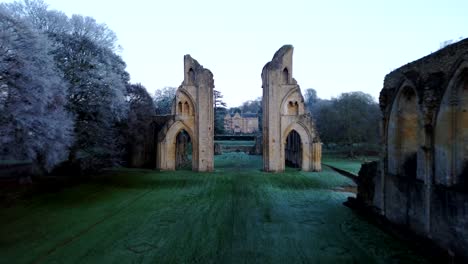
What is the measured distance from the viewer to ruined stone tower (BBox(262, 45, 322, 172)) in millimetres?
26328

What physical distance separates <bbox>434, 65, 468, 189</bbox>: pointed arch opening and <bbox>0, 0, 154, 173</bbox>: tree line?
1455 centimetres

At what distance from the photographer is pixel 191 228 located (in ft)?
37.9

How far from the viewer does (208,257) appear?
8906mm

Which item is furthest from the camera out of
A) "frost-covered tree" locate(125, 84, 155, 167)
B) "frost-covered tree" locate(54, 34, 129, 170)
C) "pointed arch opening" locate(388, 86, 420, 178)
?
"frost-covered tree" locate(125, 84, 155, 167)

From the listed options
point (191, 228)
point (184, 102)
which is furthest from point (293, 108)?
point (191, 228)

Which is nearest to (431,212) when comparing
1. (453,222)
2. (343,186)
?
(453,222)

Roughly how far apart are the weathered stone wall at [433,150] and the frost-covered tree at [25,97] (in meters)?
13.8

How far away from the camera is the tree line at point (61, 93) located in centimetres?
1435

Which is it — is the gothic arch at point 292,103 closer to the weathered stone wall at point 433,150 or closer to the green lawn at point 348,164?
the green lawn at point 348,164

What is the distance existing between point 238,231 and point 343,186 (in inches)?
435

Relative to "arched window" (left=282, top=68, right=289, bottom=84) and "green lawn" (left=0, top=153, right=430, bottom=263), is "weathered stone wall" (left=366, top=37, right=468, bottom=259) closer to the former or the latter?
"green lawn" (left=0, top=153, right=430, bottom=263)

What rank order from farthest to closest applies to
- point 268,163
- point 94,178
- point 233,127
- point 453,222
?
point 233,127 → point 268,163 → point 94,178 → point 453,222

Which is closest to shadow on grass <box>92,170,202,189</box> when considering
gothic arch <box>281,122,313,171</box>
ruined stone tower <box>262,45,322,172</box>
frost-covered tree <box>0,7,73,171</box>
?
frost-covered tree <box>0,7,73,171</box>

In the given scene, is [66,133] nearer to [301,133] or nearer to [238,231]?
[238,231]
